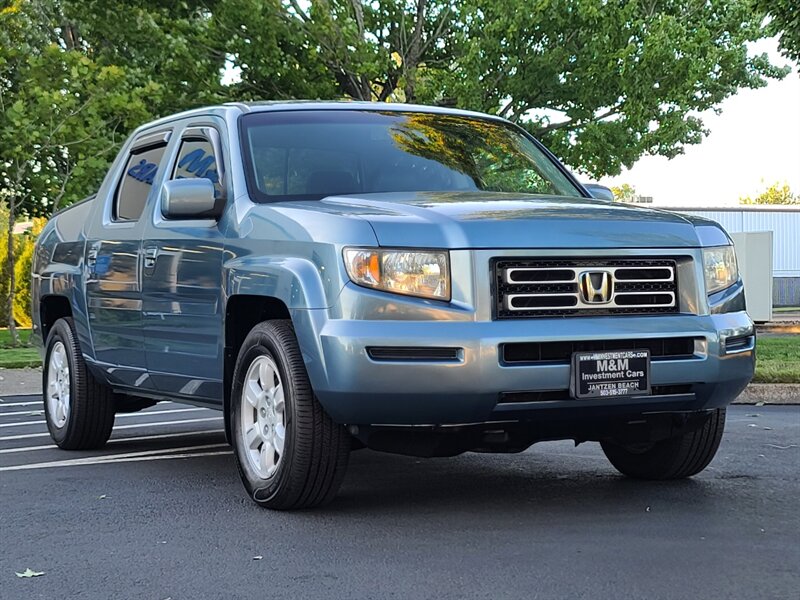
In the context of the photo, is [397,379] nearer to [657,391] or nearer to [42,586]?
[657,391]

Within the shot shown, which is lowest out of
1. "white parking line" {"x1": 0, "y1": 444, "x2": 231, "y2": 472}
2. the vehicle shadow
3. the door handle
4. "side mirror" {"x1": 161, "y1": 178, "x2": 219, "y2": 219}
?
"white parking line" {"x1": 0, "y1": 444, "x2": 231, "y2": 472}

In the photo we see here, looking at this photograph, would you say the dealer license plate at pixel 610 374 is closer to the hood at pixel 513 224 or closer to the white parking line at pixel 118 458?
the hood at pixel 513 224

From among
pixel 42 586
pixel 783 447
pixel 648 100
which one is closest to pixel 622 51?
pixel 648 100

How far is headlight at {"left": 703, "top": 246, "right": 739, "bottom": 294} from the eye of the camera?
5875 mm

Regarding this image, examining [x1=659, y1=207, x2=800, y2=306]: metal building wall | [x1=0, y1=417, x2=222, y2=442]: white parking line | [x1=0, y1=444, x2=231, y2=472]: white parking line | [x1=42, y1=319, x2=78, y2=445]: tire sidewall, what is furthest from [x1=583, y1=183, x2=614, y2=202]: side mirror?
[x1=659, y1=207, x2=800, y2=306]: metal building wall

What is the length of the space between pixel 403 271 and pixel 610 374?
0.95 metres

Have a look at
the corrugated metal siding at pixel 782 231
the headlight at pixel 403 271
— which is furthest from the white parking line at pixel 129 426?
the corrugated metal siding at pixel 782 231

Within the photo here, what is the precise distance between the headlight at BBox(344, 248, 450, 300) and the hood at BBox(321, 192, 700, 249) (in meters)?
0.05

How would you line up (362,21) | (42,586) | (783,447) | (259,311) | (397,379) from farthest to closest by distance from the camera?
(362,21)
(783,447)
(259,311)
(397,379)
(42,586)

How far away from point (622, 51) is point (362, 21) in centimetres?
567

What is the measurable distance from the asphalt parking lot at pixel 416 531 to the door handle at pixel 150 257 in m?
1.16

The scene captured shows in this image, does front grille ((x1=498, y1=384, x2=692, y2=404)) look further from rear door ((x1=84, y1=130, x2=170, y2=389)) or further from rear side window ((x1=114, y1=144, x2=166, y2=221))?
rear side window ((x1=114, y1=144, x2=166, y2=221))

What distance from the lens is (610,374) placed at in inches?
215

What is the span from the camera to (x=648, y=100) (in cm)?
2353
